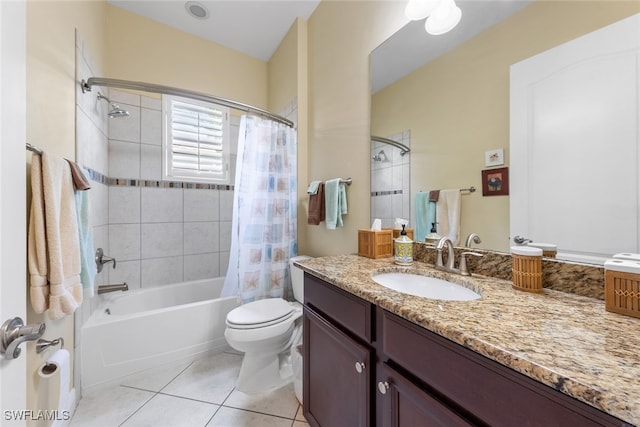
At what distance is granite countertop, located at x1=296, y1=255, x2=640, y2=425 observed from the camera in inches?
14.6

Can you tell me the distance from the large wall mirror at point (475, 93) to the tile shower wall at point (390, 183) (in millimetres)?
29

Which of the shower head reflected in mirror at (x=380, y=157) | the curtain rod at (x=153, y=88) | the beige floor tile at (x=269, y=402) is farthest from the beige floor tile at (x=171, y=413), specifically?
the curtain rod at (x=153, y=88)

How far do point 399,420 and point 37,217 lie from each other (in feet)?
4.84

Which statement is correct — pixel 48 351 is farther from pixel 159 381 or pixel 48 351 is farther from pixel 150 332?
pixel 159 381

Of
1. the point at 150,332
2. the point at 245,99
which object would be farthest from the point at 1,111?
the point at 245,99

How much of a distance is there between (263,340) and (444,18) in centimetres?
195

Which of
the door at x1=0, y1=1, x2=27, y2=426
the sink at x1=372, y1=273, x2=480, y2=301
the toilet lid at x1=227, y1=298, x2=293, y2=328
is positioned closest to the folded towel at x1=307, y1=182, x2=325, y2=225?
the toilet lid at x1=227, y1=298, x2=293, y2=328

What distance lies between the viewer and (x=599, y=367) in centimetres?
41

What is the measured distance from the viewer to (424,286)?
1.03 metres

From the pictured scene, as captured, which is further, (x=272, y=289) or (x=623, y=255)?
(x=272, y=289)

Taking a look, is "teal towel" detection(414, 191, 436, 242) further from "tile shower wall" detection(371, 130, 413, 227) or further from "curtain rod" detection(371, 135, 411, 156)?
"curtain rod" detection(371, 135, 411, 156)

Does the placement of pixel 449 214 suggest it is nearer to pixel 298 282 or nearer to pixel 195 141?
pixel 298 282

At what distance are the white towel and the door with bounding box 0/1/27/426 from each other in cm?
137

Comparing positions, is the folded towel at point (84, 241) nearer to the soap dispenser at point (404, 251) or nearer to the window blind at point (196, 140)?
the window blind at point (196, 140)
